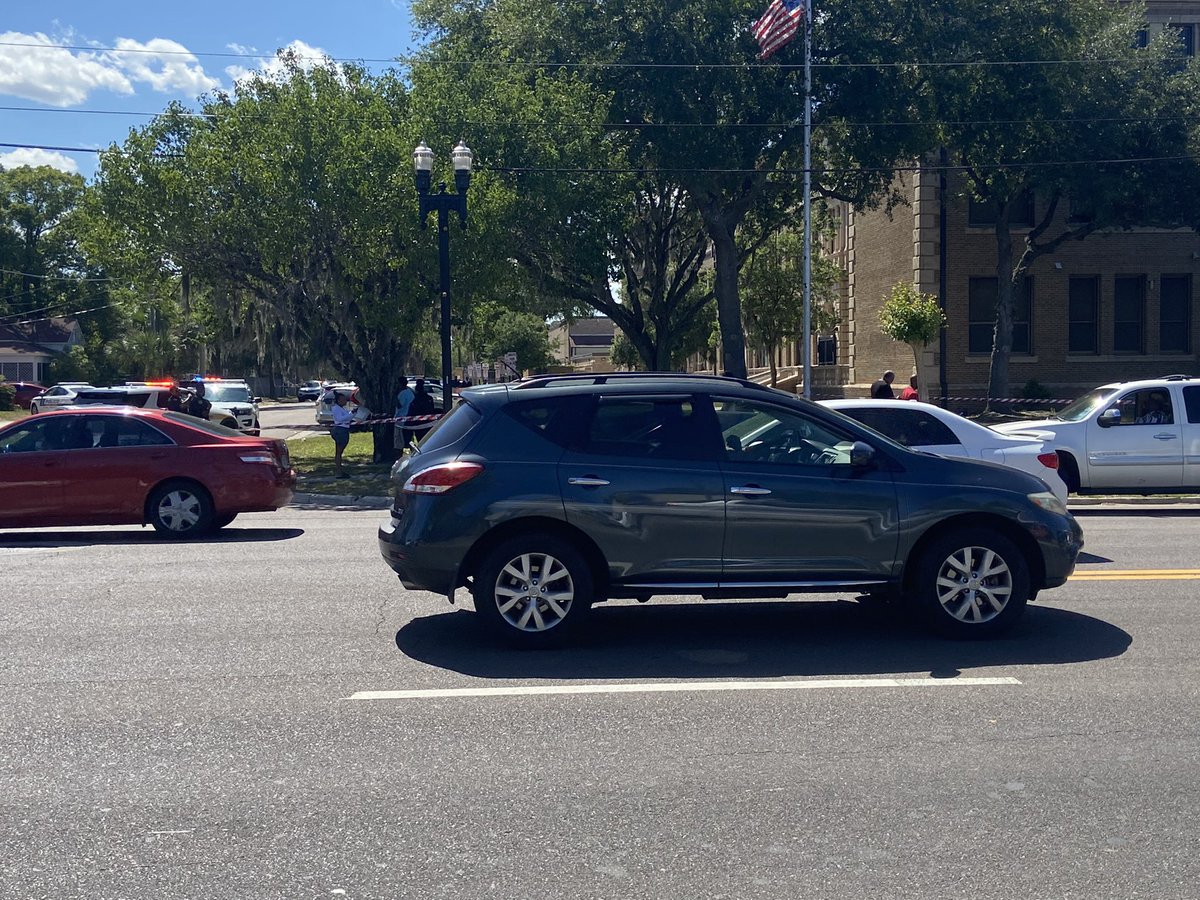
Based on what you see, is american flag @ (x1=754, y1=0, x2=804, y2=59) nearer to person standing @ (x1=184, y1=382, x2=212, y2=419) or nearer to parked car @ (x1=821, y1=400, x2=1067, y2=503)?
person standing @ (x1=184, y1=382, x2=212, y2=419)

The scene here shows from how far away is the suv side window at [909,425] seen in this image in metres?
12.1

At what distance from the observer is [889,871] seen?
436 centimetres

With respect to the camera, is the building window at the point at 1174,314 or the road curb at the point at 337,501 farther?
the building window at the point at 1174,314

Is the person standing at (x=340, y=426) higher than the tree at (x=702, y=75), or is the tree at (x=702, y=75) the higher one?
the tree at (x=702, y=75)

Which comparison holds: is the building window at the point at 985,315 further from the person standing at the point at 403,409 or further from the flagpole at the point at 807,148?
the person standing at the point at 403,409

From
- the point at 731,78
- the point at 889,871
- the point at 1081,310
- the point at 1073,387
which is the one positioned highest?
the point at 731,78

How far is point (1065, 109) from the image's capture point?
31.9 meters

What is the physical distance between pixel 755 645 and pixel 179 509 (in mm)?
7839

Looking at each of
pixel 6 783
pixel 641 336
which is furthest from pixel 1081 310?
pixel 6 783

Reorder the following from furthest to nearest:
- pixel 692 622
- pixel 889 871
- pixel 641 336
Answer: pixel 641 336 → pixel 692 622 → pixel 889 871

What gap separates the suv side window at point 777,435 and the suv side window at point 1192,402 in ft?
34.4

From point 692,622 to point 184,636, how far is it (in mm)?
3562

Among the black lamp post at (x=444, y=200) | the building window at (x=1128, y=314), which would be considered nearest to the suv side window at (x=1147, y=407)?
the black lamp post at (x=444, y=200)

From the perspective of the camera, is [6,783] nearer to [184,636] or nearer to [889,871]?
[184,636]
